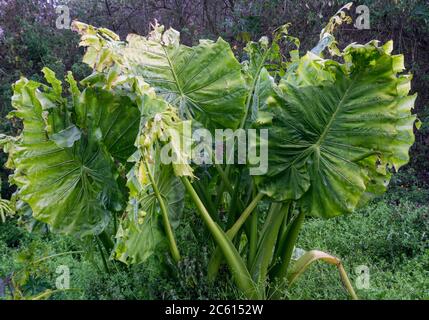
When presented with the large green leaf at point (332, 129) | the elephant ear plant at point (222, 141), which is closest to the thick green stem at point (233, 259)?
the elephant ear plant at point (222, 141)

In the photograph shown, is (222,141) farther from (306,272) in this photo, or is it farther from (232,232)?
(306,272)

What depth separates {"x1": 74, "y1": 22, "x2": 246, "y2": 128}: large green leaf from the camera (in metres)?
3.09

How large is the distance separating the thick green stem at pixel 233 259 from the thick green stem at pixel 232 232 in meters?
0.07

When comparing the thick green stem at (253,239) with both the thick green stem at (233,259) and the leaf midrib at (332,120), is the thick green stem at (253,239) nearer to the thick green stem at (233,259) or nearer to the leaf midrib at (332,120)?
the thick green stem at (233,259)

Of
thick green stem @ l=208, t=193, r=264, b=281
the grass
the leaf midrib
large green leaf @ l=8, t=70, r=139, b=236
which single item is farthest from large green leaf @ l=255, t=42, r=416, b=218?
large green leaf @ l=8, t=70, r=139, b=236

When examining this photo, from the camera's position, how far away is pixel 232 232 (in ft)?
9.78

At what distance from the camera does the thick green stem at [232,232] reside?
2971 mm

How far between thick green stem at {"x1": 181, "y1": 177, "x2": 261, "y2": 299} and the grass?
8 cm

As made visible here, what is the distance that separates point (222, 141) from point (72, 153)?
2.63ft

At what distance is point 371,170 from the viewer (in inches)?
120

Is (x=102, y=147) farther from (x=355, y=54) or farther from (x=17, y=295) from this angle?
(x=355, y=54)

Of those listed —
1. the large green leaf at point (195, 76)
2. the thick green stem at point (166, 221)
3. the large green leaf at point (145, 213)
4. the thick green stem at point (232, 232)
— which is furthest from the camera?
the large green leaf at point (195, 76)

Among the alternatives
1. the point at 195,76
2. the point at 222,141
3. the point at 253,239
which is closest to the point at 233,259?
the point at 253,239
